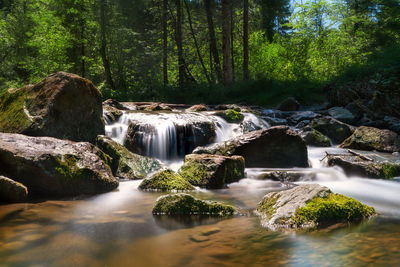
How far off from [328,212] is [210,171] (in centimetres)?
305

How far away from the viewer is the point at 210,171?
647 cm

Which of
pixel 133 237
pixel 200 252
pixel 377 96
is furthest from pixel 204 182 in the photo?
pixel 377 96

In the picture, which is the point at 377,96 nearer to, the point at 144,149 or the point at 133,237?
the point at 144,149

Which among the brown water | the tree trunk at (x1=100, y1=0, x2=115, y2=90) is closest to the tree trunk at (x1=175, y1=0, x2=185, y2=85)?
the tree trunk at (x1=100, y1=0, x2=115, y2=90)

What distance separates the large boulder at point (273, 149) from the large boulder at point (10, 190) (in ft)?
16.1

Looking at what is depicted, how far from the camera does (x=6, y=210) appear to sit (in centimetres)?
443

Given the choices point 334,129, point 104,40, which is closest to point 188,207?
point 334,129

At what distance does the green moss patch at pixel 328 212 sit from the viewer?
367 centimetres

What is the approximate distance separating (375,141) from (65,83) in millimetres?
9646

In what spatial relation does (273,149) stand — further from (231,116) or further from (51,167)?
(51,167)

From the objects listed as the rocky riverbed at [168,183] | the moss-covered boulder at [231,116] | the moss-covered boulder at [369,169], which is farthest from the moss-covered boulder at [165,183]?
the moss-covered boulder at [231,116]

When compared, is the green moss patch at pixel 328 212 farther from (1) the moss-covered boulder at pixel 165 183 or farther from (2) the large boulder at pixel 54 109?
(2) the large boulder at pixel 54 109

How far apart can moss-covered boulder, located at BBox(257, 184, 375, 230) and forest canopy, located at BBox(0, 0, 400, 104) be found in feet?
44.1

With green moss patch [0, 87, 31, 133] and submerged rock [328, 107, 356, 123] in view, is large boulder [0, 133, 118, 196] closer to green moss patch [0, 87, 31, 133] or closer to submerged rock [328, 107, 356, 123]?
green moss patch [0, 87, 31, 133]
